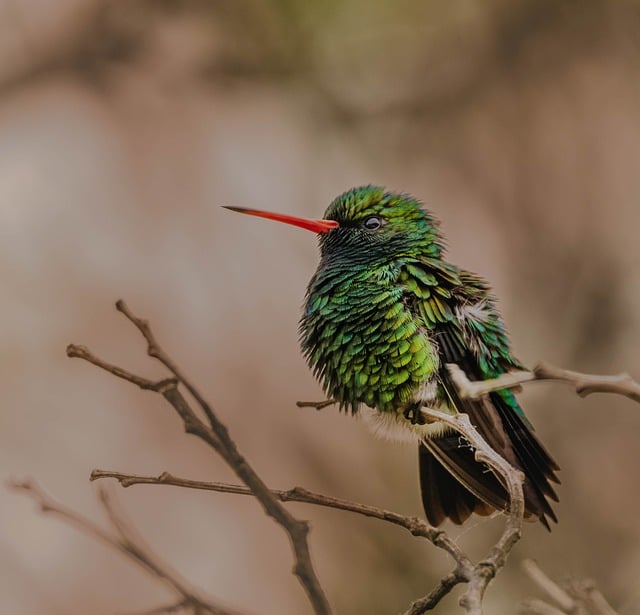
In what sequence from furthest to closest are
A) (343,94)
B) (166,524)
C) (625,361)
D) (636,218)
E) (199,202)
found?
(343,94), (636,218), (199,202), (625,361), (166,524)

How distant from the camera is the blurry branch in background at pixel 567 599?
1.55 metres

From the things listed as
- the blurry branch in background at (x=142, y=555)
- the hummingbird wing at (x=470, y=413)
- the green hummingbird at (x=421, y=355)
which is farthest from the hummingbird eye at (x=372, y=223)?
the blurry branch in background at (x=142, y=555)

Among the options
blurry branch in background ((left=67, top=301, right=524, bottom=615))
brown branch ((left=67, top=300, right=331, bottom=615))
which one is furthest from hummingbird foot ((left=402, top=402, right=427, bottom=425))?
brown branch ((left=67, top=300, right=331, bottom=615))

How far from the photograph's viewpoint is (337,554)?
19.7ft

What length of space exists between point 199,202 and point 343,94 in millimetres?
1939

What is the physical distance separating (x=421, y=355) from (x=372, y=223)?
2.37ft

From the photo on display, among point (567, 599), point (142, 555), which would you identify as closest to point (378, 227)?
point (567, 599)

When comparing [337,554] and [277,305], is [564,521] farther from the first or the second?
[277,305]

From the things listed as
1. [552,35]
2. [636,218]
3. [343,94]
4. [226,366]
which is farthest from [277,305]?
[552,35]

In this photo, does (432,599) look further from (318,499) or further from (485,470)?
(485,470)

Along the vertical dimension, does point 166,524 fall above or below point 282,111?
below

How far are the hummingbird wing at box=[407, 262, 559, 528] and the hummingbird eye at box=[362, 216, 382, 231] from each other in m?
0.36

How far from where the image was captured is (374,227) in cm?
359

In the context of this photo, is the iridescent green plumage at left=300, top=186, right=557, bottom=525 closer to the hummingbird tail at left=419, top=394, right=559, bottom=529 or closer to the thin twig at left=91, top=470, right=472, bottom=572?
the hummingbird tail at left=419, top=394, right=559, bottom=529
